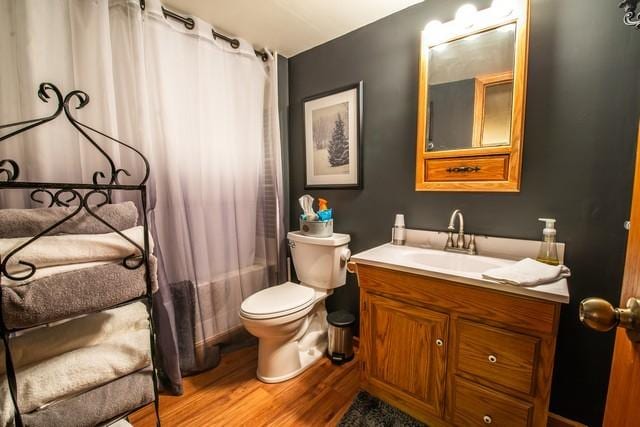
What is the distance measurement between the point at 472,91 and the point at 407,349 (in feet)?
4.28

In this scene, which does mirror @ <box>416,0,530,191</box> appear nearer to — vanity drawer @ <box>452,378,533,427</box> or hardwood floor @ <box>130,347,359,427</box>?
vanity drawer @ <box>452,378,533,427</box>

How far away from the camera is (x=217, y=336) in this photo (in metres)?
1.79

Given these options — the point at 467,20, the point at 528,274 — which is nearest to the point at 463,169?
the point at 528,274

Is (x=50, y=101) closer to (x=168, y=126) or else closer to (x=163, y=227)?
(x=168, y=126)

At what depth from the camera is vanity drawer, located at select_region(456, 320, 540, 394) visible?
97 cm

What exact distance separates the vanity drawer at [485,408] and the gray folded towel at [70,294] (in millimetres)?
1308

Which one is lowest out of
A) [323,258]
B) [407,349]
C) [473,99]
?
Answer: [407,349]

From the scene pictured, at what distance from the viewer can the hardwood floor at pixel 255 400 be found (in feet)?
4.31

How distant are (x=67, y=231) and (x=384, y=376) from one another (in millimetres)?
1442

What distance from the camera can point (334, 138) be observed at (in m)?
1.91

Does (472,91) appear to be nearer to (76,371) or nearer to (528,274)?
(528,274)

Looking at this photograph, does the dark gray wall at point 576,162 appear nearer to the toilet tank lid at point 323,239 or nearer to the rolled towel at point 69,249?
the toilet tank lid at point 323,239

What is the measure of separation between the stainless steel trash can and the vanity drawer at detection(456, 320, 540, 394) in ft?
2.42

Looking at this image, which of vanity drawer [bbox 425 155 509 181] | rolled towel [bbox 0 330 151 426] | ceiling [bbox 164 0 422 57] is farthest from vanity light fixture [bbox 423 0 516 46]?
rolled towel [bbox 0 330 151 426]
